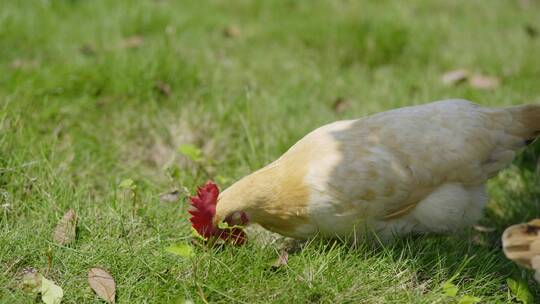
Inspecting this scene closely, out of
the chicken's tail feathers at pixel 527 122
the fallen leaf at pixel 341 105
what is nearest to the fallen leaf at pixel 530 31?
the fallen leaf at pixel 341 105

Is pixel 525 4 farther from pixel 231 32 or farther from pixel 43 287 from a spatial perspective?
pixel 43 287

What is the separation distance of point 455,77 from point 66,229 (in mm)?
3222

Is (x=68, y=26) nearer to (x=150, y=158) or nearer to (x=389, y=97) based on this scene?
(x=150, y=158)

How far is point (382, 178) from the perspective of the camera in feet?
9.37

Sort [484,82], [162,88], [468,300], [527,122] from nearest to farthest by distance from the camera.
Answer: [468,300], [527,122], [162,88], [484,82]

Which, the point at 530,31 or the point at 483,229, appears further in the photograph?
the point at 530,31

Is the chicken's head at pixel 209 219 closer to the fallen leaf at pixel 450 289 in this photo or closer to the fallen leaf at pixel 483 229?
the fallen leaf at pixel 450 289

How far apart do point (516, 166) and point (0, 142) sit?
10.0 feet

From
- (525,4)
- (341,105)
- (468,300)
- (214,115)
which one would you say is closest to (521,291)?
(468,300)

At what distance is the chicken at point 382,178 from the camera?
9.25 feet

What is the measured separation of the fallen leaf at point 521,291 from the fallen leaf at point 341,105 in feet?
6.50

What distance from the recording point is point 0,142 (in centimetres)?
323

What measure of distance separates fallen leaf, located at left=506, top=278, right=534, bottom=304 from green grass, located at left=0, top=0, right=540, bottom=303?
69mm

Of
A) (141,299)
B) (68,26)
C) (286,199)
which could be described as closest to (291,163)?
(286,199)
